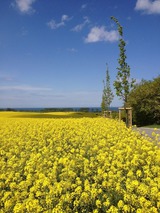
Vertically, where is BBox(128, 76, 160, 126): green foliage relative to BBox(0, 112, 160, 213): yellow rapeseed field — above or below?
above

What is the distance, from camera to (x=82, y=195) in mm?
5586

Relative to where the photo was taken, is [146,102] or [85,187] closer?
[85,187]

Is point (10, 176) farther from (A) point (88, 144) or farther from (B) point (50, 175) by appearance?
(A) point (88, 144)

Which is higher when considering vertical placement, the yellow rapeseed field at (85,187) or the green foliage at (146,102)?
the green foliage at (146,102)

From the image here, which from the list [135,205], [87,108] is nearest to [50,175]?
[135,205]

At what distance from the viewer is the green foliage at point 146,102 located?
35.8m

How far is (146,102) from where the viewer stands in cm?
3666

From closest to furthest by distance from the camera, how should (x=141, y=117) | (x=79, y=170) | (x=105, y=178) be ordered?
(x=105, y=178) < (x=79, y=170) < (x=141, y=117)

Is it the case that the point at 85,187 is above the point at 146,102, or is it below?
below

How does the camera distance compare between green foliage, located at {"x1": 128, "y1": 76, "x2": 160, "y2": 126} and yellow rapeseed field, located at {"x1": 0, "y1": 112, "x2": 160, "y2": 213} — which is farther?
green foliage, located at {"x1": 128, "y1": 76, "x2": 160, "y2": 126}

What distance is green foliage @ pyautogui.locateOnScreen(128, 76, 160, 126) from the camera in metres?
35.8

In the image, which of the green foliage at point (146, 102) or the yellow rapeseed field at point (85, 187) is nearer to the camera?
the yellow rapeseed field at point (85, 187)

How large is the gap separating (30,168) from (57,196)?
1681 millimetres

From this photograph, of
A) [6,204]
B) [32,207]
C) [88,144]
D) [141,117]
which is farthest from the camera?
[141,117]
